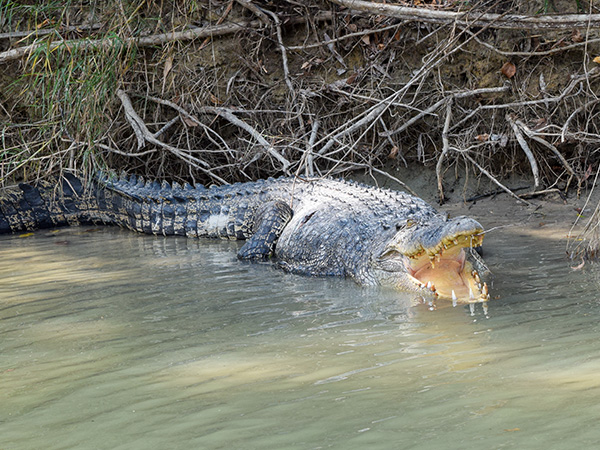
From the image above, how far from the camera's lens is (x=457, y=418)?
2.11 m

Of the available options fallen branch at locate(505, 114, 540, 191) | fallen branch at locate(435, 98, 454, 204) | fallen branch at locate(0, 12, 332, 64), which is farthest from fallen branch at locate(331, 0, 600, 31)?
fallen branch at locate(0, 12, 332, 64)

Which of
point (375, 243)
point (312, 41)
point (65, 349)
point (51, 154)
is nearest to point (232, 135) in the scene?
point (312, 41)

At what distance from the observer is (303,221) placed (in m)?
5.41

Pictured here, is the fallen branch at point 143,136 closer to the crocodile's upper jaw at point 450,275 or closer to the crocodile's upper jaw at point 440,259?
the crocodile's upper jaw at point 440,259

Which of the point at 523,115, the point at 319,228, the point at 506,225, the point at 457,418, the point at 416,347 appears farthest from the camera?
the point at 523,115

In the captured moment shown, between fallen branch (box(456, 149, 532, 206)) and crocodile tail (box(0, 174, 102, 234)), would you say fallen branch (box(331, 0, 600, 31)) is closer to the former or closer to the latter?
fallen branch (box(456, 149, 532, 206))

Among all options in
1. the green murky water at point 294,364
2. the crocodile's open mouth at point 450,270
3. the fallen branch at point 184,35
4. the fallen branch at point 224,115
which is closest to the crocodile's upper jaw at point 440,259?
the crocodile's open mouth at point 450,270

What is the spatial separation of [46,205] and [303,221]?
3178 mm

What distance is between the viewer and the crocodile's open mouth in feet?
12.0

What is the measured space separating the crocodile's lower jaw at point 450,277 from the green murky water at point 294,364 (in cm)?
16

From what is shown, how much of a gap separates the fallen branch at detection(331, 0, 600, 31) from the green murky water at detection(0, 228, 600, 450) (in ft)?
5.93

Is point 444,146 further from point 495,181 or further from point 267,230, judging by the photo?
point 267,230

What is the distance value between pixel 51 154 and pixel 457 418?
240 inches

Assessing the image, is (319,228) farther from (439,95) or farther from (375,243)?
(439,95)
